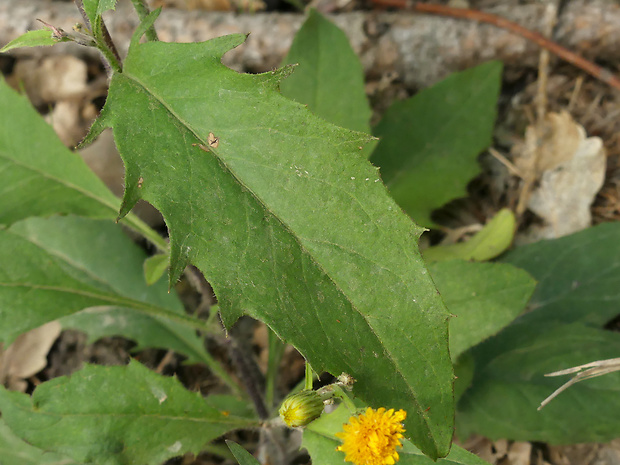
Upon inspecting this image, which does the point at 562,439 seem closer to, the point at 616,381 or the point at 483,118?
the point at 616,381

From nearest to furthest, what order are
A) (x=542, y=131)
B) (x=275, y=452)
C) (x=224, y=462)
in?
(x=275, y=452)
(x=224, y=462)
(x=542, y=131)

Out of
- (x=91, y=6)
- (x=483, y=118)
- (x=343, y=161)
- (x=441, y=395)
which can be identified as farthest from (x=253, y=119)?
(x=483, y=118)

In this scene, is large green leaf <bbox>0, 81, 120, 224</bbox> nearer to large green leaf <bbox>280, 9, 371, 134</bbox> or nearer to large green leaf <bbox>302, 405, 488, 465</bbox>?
large green leaf <bbox>280, 9, 371, 134</bbox>

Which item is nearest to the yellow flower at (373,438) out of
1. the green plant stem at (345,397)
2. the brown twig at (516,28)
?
the green plant stem at (345,397)

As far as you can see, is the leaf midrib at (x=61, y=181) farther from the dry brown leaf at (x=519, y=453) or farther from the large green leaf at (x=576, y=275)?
the dry brown leaf at (x=519, y=453)

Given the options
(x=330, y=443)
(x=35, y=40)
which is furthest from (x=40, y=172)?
(x=330, y=443)
